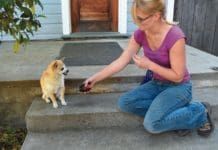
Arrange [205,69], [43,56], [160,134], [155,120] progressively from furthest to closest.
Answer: [43,56], [205,69], [160,134], [155,120]

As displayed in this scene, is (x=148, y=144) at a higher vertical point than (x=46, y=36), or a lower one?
lower

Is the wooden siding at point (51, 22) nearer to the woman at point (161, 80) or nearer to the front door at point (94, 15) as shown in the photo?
the front door at point (94, 15)

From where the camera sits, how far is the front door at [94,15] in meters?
4.15

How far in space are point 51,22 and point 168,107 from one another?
2.69 metres

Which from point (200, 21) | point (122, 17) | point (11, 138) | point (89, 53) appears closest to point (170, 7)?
point (200, 21)

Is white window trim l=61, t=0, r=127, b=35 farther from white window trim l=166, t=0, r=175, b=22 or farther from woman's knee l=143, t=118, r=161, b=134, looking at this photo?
woman's knee l=143, t=118, r=161, b=134

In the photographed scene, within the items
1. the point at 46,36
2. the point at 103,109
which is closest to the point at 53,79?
the point at 103,109

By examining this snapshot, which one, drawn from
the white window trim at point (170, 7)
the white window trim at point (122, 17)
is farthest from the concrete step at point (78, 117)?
the white window trim at point (170, 7)

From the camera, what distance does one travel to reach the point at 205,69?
2621 mm

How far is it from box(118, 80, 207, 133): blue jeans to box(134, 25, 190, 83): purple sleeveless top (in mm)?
76

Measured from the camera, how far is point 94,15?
13.9ft

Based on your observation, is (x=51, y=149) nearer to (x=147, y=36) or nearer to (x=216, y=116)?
(x=147, y=36)

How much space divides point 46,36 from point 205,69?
236 centimetres

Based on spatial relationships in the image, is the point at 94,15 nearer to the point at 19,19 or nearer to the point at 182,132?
the point at 19,19
